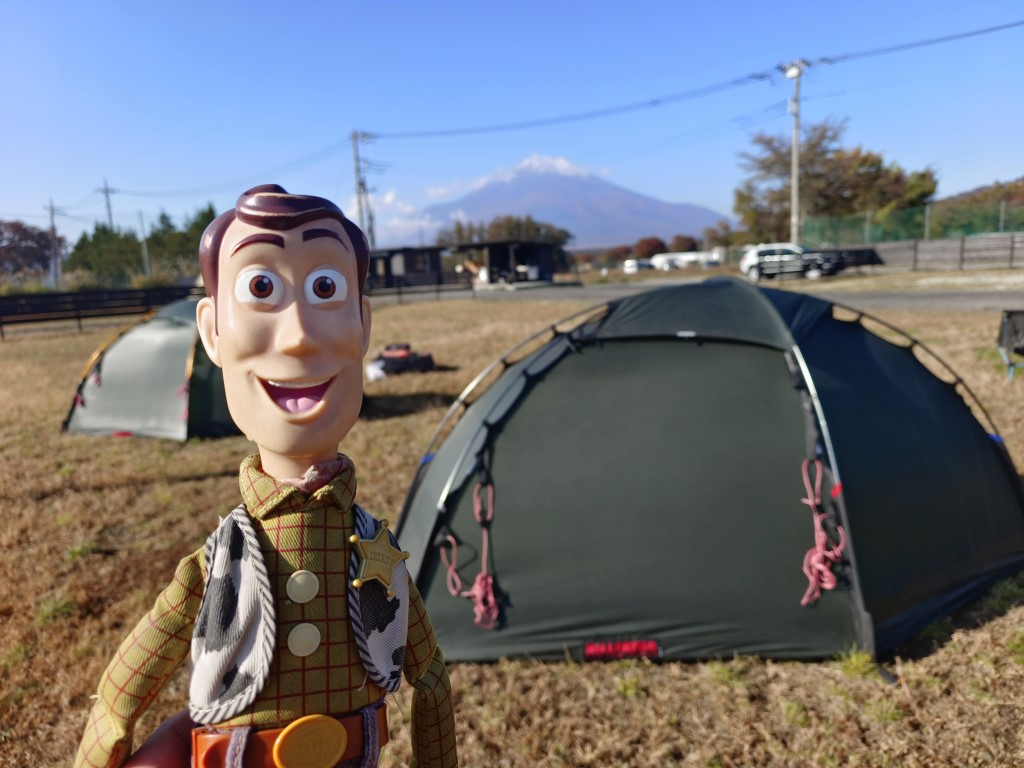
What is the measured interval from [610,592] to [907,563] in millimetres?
1367

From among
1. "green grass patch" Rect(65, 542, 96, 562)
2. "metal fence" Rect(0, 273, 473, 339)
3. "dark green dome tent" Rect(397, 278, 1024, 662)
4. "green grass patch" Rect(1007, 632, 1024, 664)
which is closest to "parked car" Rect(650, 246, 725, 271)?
"metal fence" Rect(0, 273, 473, 339)

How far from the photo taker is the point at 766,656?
9.75ft

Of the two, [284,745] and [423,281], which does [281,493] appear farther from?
[423,281]

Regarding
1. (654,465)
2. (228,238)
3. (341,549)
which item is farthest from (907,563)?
(228,238)

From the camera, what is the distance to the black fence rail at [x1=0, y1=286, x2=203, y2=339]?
1855 centimetres

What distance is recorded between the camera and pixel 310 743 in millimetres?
1234

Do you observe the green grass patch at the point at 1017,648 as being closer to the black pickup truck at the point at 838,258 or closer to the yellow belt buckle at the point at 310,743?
the yellow belt buckle at the point at 310,743

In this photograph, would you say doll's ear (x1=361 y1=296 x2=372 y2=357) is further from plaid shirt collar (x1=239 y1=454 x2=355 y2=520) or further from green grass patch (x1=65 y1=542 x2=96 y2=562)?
green grass patch (x1=65 y1=542 x2=96 y2=562)

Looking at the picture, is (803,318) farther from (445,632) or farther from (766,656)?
(445,632)

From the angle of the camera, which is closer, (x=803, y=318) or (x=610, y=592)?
(x=610, y=592)

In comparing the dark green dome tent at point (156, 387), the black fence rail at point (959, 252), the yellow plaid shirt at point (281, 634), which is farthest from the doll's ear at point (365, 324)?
the black fence rail at point (959, 252)

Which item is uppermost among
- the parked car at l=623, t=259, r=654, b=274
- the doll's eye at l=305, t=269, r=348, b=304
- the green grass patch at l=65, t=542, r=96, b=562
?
the parked car at l=623, t=259, r=654, b=274

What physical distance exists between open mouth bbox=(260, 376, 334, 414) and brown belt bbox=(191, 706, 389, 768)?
1.88ft

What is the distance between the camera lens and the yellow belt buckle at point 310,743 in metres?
1.22
